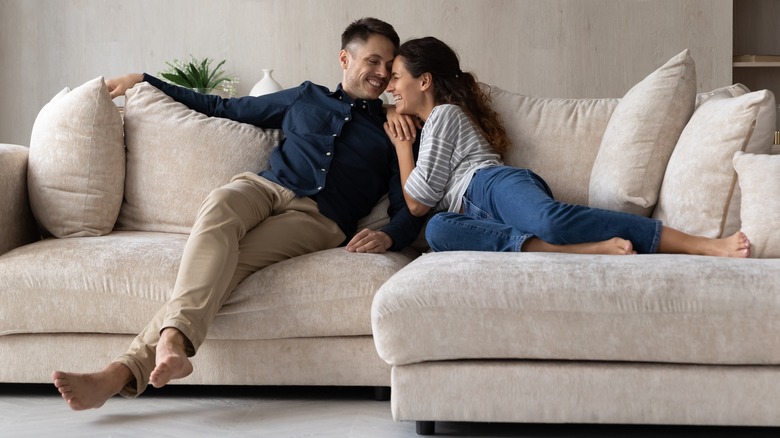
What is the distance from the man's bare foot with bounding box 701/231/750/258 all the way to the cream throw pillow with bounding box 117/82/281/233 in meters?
1.35

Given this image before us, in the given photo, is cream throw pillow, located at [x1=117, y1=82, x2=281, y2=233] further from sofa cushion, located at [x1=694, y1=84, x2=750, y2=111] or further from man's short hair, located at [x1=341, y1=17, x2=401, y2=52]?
sofa cushion, located at [x1=694, y1=84, x2=750, y2=111]

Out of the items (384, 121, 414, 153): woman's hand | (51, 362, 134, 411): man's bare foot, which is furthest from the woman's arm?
(51, 362, 134, 411): man's bare foot

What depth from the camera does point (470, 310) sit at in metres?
1.82

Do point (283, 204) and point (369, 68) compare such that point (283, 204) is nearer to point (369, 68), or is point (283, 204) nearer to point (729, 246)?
point (369, 68)

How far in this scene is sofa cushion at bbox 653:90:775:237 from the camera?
84.3 inches

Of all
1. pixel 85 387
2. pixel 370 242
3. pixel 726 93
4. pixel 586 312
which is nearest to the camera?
pixel 586 312

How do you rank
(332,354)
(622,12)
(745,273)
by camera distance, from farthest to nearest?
(622,12)
(332,354)
(745,273)

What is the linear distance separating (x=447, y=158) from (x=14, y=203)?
1.26 metres

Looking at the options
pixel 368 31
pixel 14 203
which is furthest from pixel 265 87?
pixel 14 203

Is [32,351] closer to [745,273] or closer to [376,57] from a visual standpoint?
[376,57]

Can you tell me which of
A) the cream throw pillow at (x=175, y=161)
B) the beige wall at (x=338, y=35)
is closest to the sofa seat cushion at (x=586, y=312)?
the cream throw pillow at (x=175, y=161)

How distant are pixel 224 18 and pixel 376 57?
6.59 feet

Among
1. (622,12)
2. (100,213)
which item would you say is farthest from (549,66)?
(100,213)

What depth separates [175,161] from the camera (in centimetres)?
272
